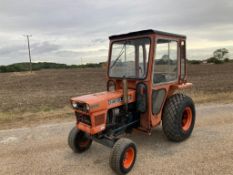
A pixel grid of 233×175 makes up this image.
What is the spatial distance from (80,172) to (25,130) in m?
2.79

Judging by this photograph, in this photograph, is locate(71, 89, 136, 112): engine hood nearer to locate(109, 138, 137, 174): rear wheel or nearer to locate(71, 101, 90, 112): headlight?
locate(71, 101, 90, 112): headlight

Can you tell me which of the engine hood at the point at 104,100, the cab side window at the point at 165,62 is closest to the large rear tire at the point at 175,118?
the cab side window at the point at 165,62

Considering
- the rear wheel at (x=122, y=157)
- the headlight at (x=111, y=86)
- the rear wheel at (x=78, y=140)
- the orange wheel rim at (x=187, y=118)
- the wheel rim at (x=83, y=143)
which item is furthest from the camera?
the orange wheel rim at (x=187, y=118)

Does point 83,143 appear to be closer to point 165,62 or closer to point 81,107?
point 81,107

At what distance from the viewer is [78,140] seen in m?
4.85

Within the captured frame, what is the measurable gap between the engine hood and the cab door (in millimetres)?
477

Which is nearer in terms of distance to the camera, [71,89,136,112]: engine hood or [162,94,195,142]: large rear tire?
[71,89,136,112]: engine hood

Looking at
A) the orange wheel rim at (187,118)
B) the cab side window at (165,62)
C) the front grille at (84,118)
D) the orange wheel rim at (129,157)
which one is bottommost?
the orange wheel rim at (129,157)

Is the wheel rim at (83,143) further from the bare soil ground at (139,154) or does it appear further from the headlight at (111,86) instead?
the headlight at (111,86)

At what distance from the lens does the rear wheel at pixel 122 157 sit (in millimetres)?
3922

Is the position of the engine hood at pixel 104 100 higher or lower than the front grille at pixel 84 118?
higher

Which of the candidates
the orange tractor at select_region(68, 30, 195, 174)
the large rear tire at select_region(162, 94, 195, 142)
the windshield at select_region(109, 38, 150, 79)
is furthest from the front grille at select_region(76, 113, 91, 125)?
the large rear tire at select_region(162, 94, 195, 142)

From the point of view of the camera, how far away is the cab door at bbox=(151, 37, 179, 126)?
4797 millimetres

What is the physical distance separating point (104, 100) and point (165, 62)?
5.29ft
